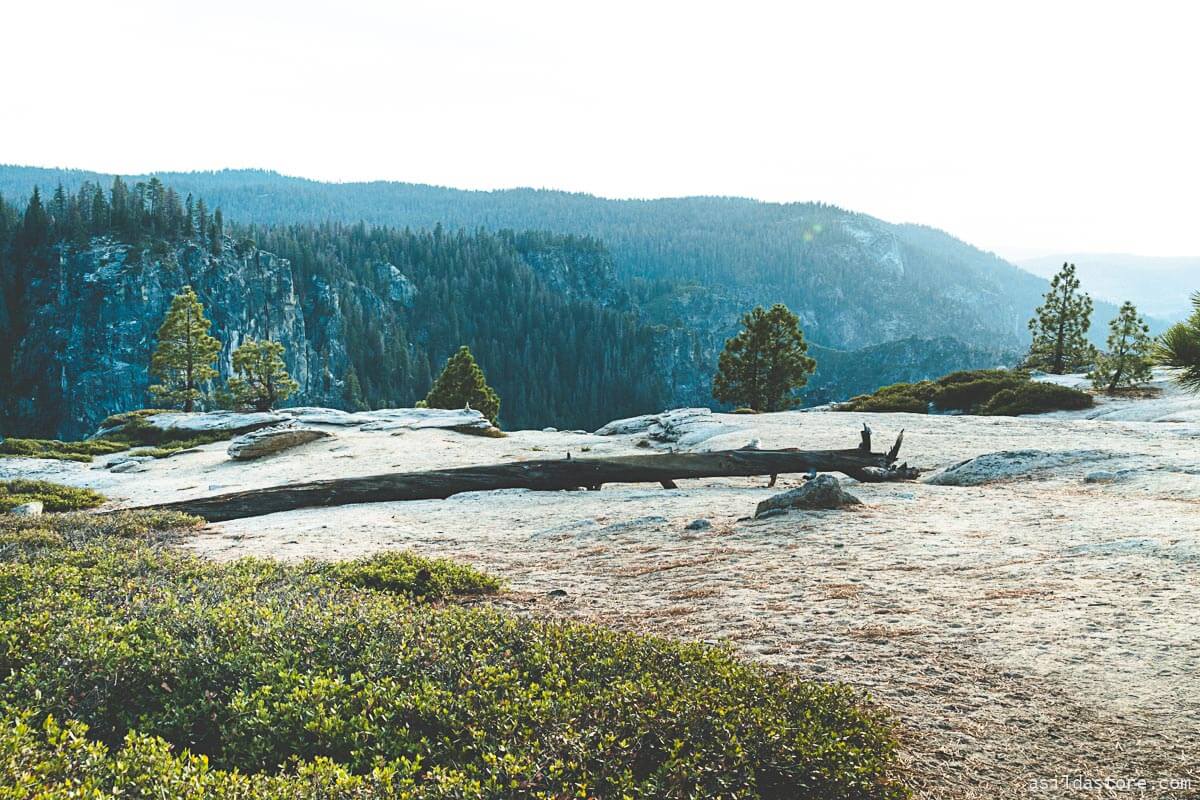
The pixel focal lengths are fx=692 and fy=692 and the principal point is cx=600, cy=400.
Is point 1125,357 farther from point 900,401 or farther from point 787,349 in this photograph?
point 787,349

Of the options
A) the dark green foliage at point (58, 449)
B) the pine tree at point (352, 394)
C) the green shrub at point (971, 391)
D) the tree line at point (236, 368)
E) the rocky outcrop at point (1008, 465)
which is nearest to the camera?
the rocky outcrop at point (1008, 465)

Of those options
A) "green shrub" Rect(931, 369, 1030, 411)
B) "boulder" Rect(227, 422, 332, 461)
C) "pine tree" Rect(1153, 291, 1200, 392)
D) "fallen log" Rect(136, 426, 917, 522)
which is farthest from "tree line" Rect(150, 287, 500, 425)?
"pine tree" Rect(1153, 291, 1200, 392)

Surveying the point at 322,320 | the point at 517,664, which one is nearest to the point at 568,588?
the point at 517,664

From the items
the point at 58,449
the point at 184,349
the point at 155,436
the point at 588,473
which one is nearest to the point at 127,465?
the point at 58,449

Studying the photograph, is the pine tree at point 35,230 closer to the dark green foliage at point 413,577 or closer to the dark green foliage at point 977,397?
the dark green foliage at point 977,397

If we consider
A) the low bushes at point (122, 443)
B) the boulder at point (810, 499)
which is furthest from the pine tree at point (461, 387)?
the boulder at point (810, 499)

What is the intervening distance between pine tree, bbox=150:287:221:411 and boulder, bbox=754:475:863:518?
56880 millimetres

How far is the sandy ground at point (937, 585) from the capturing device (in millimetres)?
4836

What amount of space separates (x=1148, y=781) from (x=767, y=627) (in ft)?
10.9

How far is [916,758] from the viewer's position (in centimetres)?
463

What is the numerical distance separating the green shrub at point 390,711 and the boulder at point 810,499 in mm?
7011

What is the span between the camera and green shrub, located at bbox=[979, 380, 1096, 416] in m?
34.9

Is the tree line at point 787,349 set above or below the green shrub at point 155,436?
above

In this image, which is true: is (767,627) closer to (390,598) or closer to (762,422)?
(390,598)
